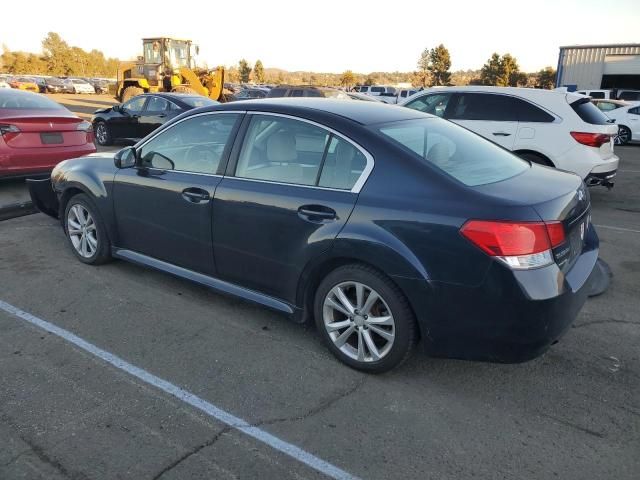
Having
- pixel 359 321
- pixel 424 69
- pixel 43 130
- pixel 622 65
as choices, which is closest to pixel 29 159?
pixel 43 130

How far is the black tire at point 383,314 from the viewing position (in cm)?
307

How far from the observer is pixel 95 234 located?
16.5 feet

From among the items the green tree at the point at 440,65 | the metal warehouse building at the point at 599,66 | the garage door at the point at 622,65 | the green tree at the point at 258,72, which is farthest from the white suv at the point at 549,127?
the green tree at the point at 258,72

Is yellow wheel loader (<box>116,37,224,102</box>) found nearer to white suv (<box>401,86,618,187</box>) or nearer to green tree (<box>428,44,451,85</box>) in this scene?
white suv (<box>401,86,618,187</box>)

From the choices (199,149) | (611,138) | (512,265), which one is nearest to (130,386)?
(199,149)

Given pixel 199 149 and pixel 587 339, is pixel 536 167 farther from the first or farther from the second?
pixel 199 149

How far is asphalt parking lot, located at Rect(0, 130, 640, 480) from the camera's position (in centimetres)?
256

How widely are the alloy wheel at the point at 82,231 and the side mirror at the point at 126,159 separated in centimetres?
71

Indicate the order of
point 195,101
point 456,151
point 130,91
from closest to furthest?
point 456,151 → point 195,101 → point 130,91

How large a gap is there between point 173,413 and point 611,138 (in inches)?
291

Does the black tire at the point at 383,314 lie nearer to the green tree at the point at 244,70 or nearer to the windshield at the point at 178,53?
the windshield at the point at 178,53

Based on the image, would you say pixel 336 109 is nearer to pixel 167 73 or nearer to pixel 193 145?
pixel 193 145

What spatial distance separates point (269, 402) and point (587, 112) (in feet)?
22.5

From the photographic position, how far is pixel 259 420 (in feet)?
9.46
